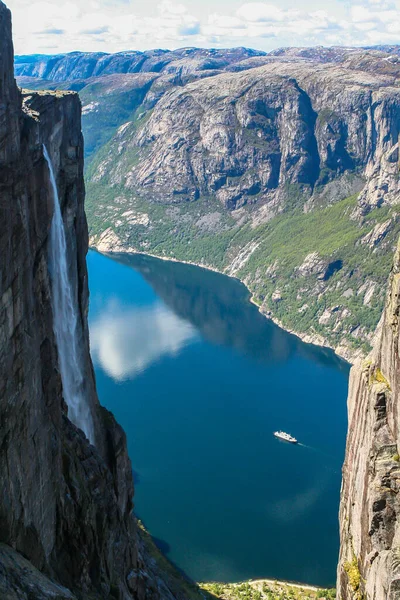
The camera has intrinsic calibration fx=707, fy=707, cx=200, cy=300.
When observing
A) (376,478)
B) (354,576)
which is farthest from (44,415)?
(354,576)

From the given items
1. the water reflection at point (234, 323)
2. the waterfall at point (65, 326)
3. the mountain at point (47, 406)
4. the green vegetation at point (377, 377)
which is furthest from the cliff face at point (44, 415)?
the water reflection at point (234, 323)

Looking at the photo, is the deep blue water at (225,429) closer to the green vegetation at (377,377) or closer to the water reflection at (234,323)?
the water reflection at (234,323)

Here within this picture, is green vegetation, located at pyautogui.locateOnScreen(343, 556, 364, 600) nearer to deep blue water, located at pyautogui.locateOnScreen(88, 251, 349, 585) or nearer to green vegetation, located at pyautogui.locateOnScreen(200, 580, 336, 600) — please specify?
green vegetation, located at pyautogui.locateOnScreen(200, 580, 336, 600)

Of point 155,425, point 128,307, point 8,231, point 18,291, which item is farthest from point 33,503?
point 128,307

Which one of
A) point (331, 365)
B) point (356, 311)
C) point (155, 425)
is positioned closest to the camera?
point (155, 425)

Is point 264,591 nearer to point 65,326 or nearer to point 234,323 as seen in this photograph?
point 65,326

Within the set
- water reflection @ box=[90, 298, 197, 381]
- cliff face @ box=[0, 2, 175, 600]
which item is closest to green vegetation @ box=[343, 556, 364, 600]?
cliff face @ box=[0, 2, 175, 600]

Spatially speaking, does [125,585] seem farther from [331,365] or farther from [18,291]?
[331,365]
